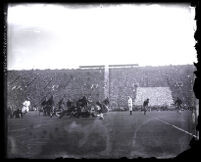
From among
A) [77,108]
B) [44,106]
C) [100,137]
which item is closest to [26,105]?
[44,106]

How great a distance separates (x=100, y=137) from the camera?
11.8 meters

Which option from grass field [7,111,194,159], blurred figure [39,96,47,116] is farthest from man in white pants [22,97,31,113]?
blurred figure [39,96,47,116]

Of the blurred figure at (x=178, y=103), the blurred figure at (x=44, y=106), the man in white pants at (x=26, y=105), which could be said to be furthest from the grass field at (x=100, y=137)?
the blurred figure at (x=178, y=103)

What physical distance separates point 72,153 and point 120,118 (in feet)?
16.4

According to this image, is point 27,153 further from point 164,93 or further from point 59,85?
point 164,93

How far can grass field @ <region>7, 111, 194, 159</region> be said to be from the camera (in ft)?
30.3

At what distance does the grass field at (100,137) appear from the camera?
9.25 metres

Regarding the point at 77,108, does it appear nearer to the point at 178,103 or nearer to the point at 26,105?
the point at 26,105

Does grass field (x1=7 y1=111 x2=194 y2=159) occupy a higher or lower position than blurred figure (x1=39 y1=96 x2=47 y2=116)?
lower

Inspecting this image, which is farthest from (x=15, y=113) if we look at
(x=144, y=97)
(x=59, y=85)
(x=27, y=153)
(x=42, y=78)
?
(x=144, y=97)

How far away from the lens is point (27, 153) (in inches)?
348

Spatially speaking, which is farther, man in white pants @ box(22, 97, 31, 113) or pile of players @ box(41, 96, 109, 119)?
pile of players @ box(41, 96, 109, 119)

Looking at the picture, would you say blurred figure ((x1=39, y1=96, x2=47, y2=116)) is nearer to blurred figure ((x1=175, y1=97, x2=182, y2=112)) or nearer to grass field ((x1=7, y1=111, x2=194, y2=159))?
grass field ((x1=7, y1=111, x2=194, y2=159))

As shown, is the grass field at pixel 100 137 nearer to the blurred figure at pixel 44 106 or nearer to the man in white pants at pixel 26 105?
the man in white pants at pixel 26 105
